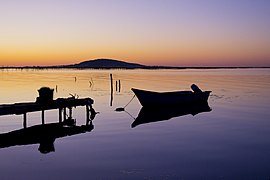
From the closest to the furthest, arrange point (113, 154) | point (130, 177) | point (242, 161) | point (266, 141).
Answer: point (130, 177), point (242, 161), point (113, 154), point (266, 141)

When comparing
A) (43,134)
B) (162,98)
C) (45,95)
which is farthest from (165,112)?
(43,134)

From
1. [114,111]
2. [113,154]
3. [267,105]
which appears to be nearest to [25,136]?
[113,154]

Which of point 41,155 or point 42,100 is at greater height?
point 42,100

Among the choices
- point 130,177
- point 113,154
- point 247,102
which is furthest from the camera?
point 247,102

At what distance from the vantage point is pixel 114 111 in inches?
1291

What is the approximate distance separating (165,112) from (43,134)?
14120 millimetres

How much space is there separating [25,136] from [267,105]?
25280 mm

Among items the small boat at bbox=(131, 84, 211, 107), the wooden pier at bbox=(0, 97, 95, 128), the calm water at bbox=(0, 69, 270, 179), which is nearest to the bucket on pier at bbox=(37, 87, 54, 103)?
the wooden pier at bbox=(0, 97, 95, 128)

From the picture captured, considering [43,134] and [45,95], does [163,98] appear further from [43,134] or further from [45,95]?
[43,134]

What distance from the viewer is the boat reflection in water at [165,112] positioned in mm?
28781

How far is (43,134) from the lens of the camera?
22.0 metres

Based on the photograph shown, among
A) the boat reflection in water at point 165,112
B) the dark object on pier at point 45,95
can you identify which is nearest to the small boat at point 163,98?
the boat reflection in water at point 165,112

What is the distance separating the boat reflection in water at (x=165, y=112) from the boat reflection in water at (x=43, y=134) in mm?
4300

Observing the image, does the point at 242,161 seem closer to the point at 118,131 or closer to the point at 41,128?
the point at 118,131
